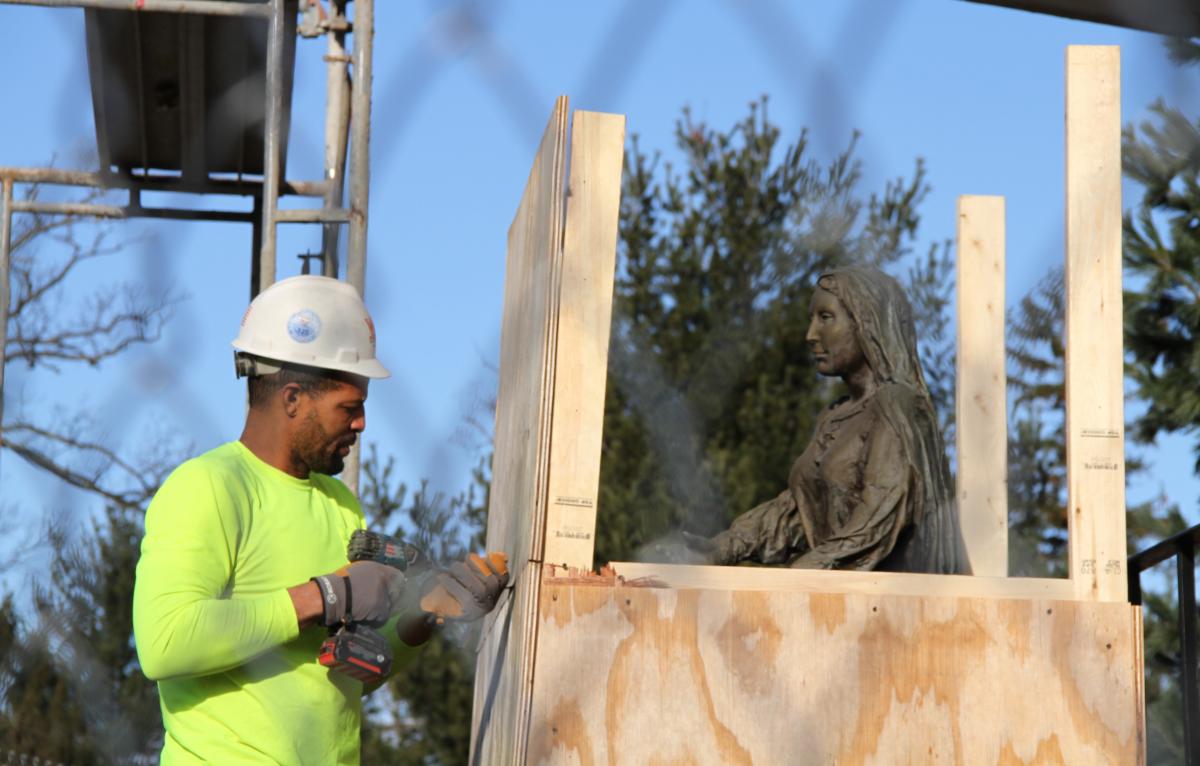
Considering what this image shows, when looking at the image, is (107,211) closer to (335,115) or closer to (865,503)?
(335,115)

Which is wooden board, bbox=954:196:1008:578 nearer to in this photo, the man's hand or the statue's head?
the statue's head

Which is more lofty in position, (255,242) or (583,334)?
(255,242)

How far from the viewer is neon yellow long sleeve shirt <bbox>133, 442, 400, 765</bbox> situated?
7.47ft

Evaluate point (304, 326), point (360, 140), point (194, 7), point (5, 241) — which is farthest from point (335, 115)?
point (304, 326)

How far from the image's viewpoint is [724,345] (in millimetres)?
11891

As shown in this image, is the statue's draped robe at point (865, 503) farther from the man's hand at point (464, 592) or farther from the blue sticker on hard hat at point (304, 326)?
the blue sticker on hard hat at point (304, 326)

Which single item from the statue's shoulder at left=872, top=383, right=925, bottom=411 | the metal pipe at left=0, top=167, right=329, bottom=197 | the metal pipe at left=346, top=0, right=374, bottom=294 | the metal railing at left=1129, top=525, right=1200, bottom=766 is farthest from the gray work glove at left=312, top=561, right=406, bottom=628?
the metal pipe at left=0, top=167, right=329, bottom=197

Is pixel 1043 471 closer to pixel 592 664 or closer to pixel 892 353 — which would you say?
pixel 892 353

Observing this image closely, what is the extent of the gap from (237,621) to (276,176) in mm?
2298

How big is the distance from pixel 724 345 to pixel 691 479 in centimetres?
150

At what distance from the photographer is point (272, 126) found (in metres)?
3.95

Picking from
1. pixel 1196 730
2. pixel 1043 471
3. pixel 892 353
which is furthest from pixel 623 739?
pixel 1043 471

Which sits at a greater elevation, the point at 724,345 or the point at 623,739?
the point at 724,345

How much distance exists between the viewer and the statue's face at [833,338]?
3.76m
